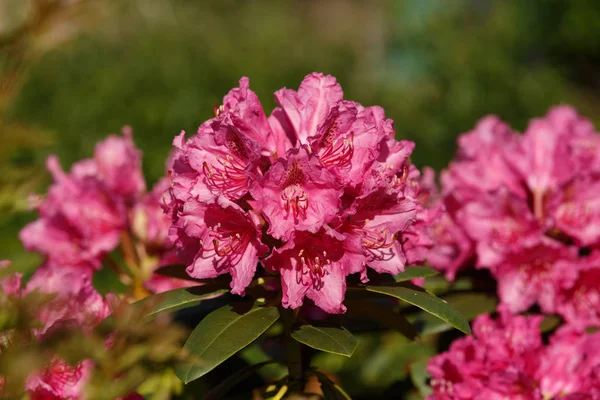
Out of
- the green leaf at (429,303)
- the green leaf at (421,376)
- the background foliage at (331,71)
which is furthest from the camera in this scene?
the background foliage at (331,71)

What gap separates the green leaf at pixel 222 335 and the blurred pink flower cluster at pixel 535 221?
626 mm

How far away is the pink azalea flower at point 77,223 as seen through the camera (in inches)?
71.4

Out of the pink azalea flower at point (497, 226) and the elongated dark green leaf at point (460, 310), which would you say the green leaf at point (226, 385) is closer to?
the elongated dark green leaf at point (460, 310)

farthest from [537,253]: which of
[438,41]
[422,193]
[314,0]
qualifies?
[314,0]

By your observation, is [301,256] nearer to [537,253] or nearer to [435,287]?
[537,253]

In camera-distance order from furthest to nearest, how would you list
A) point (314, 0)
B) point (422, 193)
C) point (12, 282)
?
point (314, 0), point (422, 193), point (12, 282)

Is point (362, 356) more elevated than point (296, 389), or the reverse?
point (296, 389)

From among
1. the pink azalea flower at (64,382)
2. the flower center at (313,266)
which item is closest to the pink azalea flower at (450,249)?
the flower center at (313,266)

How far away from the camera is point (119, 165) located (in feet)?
6.16

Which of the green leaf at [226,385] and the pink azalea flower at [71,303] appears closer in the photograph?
the pink azalea flower at [71,303]

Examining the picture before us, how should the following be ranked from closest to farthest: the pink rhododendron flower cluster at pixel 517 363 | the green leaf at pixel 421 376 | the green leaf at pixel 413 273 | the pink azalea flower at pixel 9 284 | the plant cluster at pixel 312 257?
the pink azalea flower at pixel 9 284, the plant cluster at pixel 312 257, the green leaf at pixel 413 273, the pink rhododendron flower cluster at pixel 517 363, the green leaf at pixel 421 376

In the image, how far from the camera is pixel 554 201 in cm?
164

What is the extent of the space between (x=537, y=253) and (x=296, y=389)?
67cm

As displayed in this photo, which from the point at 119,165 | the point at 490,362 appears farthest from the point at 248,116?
the point at 119,165
